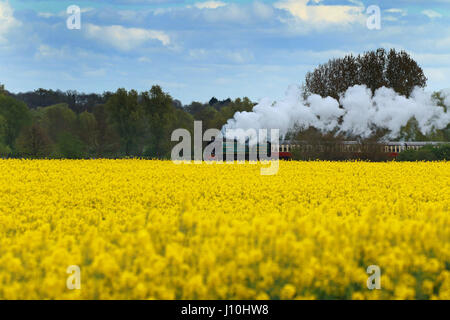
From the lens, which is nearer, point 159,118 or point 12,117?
point 159,118

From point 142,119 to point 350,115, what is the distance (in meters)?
14.7

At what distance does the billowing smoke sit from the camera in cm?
3422

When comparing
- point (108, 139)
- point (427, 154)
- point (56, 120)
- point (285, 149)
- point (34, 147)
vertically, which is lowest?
point (427, 154)

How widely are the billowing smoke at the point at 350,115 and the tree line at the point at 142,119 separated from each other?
1.11 metres

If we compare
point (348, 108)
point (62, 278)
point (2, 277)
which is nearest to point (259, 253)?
point (62, 278)

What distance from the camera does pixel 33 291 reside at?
16.6 ft

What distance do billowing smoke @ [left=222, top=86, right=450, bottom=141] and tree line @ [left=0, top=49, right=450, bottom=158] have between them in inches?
43.9

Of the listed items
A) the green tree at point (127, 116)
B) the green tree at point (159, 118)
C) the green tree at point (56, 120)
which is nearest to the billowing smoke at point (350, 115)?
the green tree at point (159, 118)

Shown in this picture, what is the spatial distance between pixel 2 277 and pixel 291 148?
24588mm

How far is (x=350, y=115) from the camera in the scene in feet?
129

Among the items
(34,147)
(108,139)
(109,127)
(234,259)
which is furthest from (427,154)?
(108,139)

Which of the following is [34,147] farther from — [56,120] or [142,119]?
[56,120]

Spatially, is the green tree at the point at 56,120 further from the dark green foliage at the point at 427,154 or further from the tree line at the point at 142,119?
the dark green foliage at the point at 427,154

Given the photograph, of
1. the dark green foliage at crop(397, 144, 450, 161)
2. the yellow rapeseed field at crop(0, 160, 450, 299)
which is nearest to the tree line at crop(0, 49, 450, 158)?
the dark green foliage at crop(397, 144, 450, 161)
